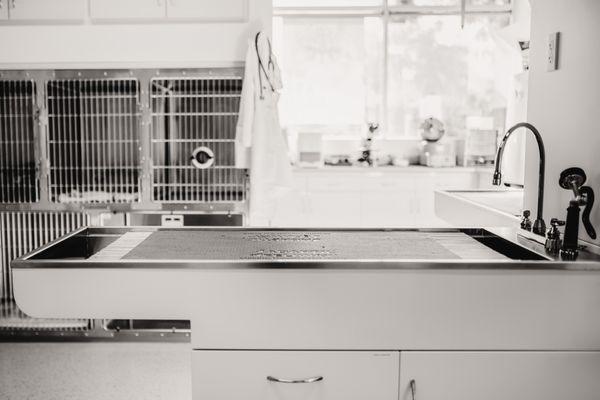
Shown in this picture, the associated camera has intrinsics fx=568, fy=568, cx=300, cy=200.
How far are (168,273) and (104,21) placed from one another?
8.41 ft

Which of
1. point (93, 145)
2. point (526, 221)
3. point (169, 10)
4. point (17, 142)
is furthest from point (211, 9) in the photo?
Result: point (526, 221)

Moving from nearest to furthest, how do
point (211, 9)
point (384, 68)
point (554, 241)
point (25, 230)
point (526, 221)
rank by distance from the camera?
1. point (554, 241)
2. point (526, 221)
3. point (211, 9)
4. point (25, 230)
5. point (384, 68)

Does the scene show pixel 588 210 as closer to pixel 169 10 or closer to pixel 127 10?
pixel 169 10

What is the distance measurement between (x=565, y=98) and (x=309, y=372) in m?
1.38

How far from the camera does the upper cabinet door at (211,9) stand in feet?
12.1

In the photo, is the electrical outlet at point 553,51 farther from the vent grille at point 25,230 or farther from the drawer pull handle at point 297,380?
the vent grille at point 25,230

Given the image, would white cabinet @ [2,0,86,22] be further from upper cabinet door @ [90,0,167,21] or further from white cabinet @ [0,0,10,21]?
upper cabinet door @ [90,0,167,21]

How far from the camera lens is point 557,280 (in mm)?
1756

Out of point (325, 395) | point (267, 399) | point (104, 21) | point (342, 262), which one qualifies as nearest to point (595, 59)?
point (342, 262)

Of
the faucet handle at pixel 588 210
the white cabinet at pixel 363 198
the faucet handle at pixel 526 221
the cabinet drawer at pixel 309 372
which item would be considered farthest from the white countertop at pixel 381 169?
the cabinet drawer at pixel 309 372

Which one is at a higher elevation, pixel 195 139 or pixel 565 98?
pixel 565 98

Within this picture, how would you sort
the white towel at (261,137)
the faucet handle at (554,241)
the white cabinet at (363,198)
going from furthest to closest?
1. the white cabinet at (363,198)
2. the white towel at (261,137)
3. the faucet handle at (554,241)

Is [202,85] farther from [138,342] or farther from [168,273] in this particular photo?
[168,273]

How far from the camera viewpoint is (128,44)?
375 cm
